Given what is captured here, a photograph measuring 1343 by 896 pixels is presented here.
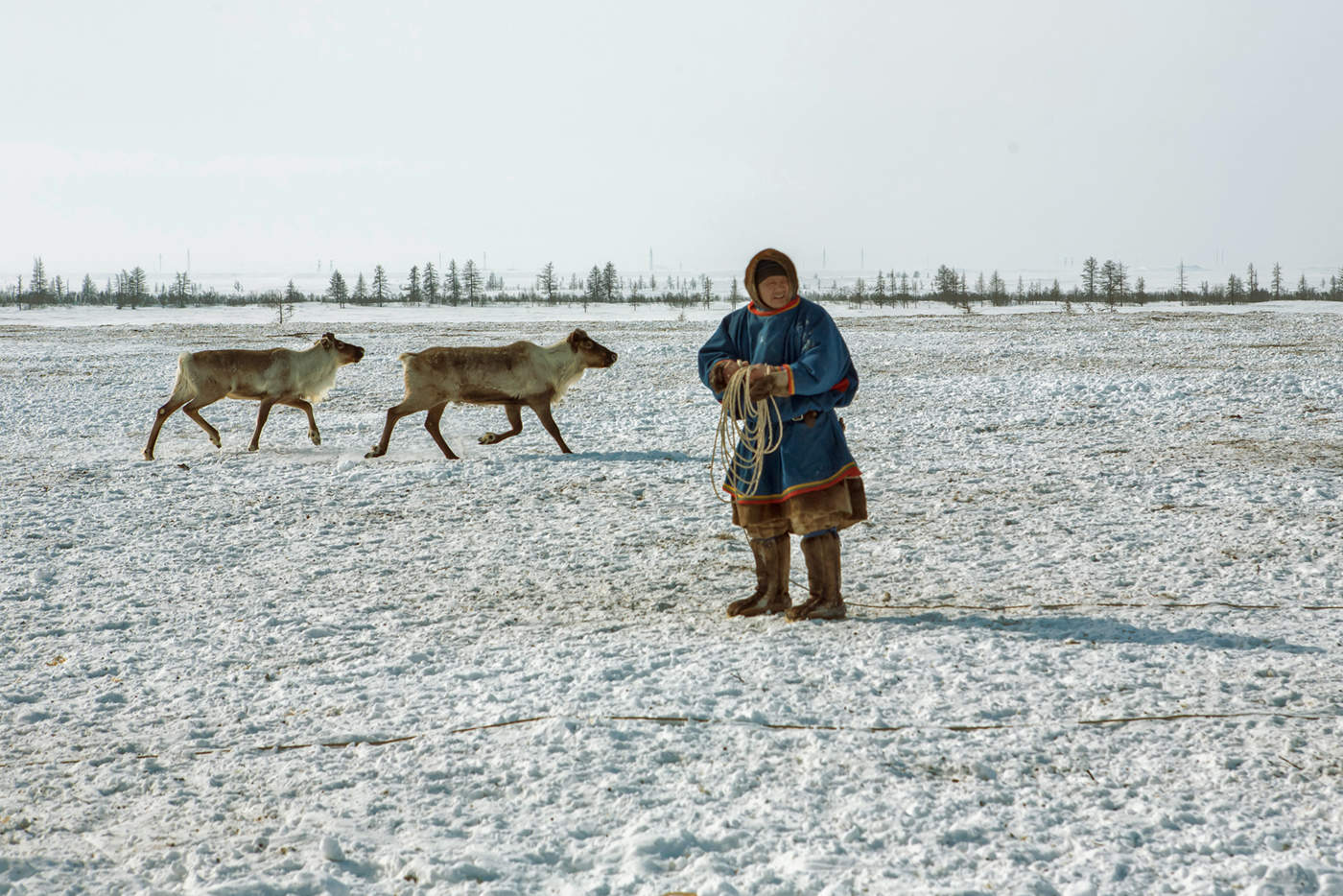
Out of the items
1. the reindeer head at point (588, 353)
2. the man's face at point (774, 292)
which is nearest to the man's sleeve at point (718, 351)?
the man's face at point (774, 292)

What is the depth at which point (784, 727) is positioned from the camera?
3939 mm

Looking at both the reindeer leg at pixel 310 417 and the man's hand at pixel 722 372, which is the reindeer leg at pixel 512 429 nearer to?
the reindeer leg at pixel 310 417

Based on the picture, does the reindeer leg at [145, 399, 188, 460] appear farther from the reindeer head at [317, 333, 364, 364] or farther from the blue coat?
the blue coat

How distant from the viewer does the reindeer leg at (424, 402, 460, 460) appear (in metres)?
10.5

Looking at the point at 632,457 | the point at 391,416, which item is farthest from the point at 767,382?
the point at 391,416

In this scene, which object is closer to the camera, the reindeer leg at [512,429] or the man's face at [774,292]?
the man's face at [774,292]

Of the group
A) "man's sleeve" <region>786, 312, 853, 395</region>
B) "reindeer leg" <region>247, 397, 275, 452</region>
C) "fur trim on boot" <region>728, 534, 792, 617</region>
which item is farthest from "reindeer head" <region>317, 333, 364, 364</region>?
"man's sleeve" <region>786, 312, 853, 395</region>

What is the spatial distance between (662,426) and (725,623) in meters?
7.16

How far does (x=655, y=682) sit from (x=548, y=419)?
661 centimetres

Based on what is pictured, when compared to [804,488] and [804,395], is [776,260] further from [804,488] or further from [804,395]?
[804,488]

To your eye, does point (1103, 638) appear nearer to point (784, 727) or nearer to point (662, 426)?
point (784, 727)

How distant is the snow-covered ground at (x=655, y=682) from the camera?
3133 mm

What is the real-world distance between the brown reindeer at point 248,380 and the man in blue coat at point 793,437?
24.1 feet

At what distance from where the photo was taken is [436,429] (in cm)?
1079
